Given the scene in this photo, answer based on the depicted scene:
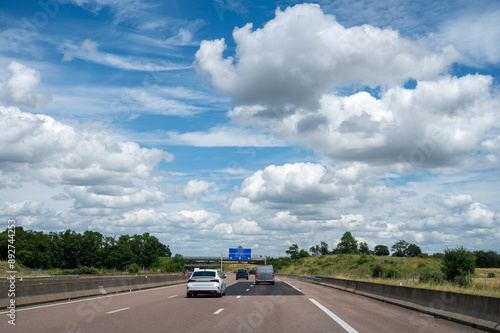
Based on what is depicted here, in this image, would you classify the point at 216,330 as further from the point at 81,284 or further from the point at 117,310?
the point at 81,284

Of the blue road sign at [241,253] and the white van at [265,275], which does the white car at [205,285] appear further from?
the blue road sign at [241,253]

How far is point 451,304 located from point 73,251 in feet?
520

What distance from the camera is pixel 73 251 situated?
161 metres

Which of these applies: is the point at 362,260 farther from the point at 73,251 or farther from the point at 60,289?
the point at 60,289

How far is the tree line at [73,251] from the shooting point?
142750mm

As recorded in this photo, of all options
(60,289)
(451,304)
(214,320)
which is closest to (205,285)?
(60,289)

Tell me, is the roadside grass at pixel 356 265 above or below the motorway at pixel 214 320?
below

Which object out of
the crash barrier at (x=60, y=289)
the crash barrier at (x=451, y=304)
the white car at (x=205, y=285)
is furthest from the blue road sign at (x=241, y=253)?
the crash barrier at (x=451, y=304)

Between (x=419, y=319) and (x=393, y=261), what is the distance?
106670 mm

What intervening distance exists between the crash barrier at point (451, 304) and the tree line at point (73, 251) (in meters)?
124

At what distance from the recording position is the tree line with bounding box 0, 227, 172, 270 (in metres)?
143

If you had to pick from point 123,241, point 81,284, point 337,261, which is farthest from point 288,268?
point 81,284

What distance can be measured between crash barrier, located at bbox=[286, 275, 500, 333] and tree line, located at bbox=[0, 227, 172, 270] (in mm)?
123766

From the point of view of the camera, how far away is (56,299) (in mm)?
22141
